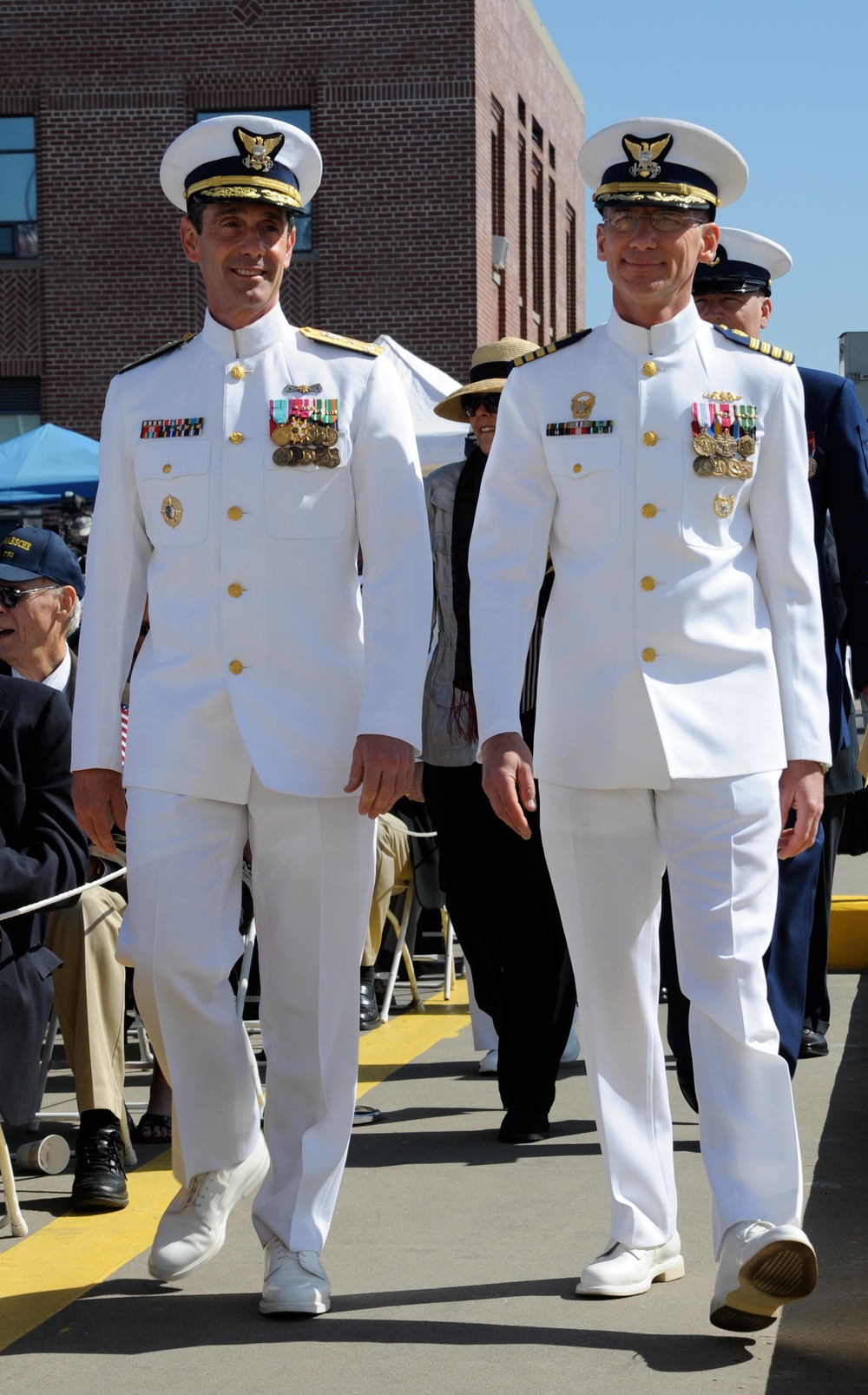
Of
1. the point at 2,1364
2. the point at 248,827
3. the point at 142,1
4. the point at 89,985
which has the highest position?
the point at 142,1

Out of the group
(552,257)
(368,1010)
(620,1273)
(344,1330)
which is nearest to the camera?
(344,1330)

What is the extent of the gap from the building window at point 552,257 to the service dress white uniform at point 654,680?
3041cm

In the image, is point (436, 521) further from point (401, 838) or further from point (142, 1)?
point (142, 1)

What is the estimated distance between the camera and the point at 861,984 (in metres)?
8.80

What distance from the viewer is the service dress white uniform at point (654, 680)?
3.99 m

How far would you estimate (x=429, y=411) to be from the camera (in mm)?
14508

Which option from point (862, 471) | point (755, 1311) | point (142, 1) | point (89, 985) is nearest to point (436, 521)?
point (862, 471)

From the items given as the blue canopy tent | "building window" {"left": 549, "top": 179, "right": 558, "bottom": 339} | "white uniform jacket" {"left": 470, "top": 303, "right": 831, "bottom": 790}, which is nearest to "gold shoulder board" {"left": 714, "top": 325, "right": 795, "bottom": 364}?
"white uniform jacket" {"left": 470, "top": 303, "right": 831, "bottom": 790}

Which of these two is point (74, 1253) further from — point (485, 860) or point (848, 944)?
point (848, 944)

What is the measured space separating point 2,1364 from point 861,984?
561 centimetres

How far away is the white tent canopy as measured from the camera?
1334 centimetres

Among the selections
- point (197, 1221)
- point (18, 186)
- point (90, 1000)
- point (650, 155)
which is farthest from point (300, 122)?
point (197, 1221)

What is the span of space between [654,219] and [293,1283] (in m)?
2.30

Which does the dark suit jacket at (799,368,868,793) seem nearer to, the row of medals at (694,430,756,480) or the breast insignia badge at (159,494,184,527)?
the row of medals at (694,430,756,480)
